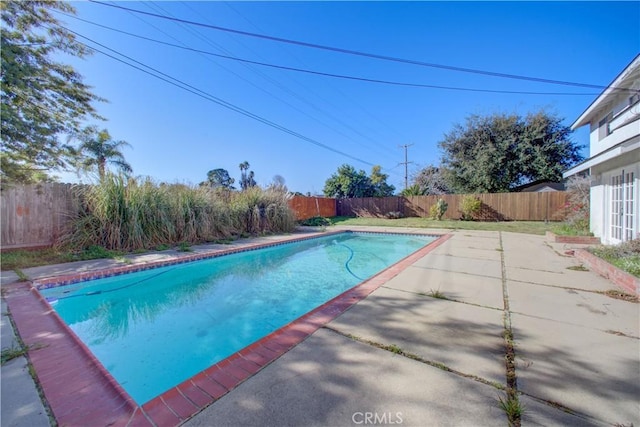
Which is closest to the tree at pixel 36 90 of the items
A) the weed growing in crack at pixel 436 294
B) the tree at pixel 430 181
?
the weed growing in crack at pixel 436 294

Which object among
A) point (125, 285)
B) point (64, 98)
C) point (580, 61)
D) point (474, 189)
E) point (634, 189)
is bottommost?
point (125, 285)

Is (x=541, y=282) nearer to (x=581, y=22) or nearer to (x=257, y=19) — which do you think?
(x=581, y=22)

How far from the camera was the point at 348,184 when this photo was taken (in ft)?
64.3

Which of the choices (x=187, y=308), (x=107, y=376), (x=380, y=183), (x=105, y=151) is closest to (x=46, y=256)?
(x=187, y=308)

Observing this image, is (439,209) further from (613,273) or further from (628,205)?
(613,273)

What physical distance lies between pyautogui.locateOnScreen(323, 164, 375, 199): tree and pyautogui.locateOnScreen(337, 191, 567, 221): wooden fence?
2560 millimetres

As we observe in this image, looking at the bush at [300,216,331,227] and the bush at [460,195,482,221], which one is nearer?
the bush at [460,195,482,221]

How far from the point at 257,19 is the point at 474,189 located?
15.4m

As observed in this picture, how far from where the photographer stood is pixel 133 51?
8234 millimetres

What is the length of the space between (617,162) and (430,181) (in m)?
18.2

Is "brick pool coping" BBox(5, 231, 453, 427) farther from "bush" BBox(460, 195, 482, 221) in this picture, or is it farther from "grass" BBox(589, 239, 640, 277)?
"bush" BBox(460, 195, 482, 221)

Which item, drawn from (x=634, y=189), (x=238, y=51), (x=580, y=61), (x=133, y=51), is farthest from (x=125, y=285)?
(x=580, y=61)

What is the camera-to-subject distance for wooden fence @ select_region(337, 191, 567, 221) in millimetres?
12383

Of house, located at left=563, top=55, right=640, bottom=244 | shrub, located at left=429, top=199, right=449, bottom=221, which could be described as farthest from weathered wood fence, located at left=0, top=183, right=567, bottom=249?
house, located at left=563, top=55, right=640, bottom=244
